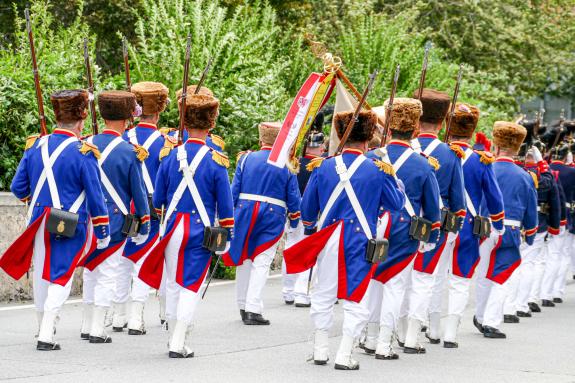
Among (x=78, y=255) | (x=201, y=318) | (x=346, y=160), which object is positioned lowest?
(x=201, y=318)

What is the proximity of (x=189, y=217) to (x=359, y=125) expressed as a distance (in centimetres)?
145

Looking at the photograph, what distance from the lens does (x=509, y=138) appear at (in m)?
12.4

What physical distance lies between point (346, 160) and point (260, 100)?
303 inches

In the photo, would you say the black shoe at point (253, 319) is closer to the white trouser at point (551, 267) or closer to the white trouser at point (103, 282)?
the white trouser at point (103, 282)

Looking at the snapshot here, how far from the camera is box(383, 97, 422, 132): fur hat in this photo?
1040 cm

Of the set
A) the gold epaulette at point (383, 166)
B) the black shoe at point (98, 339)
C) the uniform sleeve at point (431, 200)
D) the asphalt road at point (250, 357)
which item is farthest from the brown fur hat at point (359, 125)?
the black shoe at point (98, 339)


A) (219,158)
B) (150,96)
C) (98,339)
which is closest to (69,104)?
(219,158)

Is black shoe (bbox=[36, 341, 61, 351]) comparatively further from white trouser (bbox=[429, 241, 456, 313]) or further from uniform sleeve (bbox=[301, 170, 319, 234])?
white trouser (bbox=[429, 241, 456, 313])

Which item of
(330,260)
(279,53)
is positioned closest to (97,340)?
(330,260)

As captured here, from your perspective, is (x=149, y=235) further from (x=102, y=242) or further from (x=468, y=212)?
(x=468, y=212)

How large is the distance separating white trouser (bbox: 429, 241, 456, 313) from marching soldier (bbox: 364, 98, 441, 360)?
644mm

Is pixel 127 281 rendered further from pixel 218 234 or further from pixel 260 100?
pixel 260 100

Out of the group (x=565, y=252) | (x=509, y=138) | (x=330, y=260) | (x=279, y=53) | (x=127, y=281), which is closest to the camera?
(x=330, y=260)

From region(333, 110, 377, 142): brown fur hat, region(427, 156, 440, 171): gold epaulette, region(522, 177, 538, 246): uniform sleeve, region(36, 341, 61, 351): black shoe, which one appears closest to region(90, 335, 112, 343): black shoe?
region(36, 341, 61, 351): black shoe
